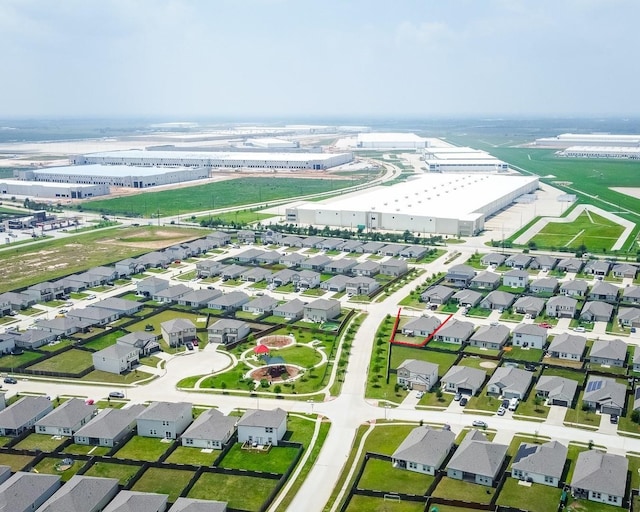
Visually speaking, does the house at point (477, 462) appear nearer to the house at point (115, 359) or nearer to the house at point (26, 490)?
the house at point (26, 490)

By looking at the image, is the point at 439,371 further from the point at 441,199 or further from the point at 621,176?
the point at 621,176

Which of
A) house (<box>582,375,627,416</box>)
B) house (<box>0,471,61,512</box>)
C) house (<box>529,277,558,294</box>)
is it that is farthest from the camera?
house (<box>529,277,558,294</box>)

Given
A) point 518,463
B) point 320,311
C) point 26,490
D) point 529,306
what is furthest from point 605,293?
point 26,490

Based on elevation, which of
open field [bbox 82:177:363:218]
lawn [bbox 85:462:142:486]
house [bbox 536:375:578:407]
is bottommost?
lawn [bbox 85:462:142:486]

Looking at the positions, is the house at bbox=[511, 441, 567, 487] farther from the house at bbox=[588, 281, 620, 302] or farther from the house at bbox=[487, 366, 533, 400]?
the house at bbox=[588, 281, 620, 302]

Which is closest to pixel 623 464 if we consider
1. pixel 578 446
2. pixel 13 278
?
pixel 578 446

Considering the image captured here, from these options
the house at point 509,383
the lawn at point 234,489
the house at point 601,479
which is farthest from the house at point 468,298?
the lawn at point 234,489

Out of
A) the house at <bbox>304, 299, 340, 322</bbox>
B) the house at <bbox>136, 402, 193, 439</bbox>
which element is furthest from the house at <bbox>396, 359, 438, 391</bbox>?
the house at <bbox>136, 402, 193, 439</bbox>
